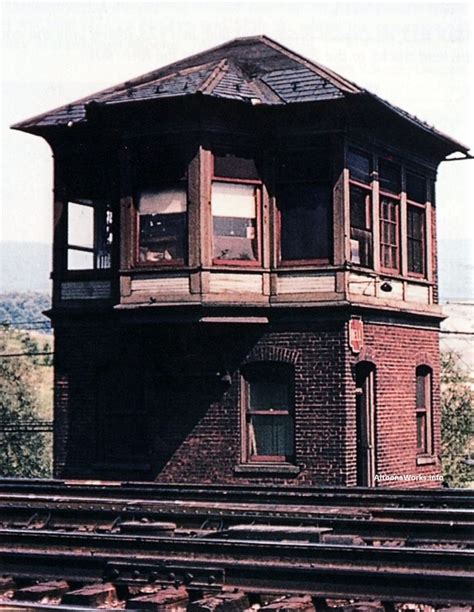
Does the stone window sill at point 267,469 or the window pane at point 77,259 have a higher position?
the window pane at point 77,259

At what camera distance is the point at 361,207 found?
1983 centimetres

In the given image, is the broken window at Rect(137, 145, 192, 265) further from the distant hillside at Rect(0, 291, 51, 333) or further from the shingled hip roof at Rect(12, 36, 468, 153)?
the distant hillside at Rect(0, 291, 51, 333)

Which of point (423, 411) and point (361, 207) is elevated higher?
point (361, 207)

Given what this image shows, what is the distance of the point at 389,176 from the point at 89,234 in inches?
216

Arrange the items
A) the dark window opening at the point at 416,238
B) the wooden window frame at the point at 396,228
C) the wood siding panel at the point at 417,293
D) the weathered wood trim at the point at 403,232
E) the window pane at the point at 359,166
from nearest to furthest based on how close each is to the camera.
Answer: the window pane at the point at 359,166 < the wooden window frame at the point at 396,228 < the weathered wood trim at the point at 403,232 < the wood siding panel at the point at 417,293 < the dark window opening at the point at 416,238

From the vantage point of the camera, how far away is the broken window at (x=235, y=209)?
1889 centimetres

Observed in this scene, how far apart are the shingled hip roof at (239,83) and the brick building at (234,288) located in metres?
0.06

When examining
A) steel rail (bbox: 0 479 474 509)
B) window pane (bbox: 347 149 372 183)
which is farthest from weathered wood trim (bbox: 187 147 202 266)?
steel rail (bbox: 0 479 474 509)

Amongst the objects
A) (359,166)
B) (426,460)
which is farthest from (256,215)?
(426,460)

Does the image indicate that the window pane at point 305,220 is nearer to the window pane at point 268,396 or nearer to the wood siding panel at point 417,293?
the window pane at point 268,396

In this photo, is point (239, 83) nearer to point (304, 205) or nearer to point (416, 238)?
point (304, 205)

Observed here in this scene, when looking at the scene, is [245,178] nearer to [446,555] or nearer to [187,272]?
[187,272]

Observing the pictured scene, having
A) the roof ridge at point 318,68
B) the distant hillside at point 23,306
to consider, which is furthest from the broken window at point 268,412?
the distant hillside at point 23,306

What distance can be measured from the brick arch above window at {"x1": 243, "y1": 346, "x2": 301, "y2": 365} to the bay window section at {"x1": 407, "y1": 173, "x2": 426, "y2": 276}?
401 cm
